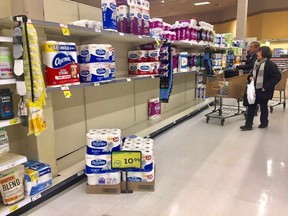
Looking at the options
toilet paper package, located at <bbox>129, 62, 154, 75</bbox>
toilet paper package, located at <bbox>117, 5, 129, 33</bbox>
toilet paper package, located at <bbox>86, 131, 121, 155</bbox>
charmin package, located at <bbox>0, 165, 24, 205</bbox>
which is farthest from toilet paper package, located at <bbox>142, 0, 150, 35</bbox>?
charmin package, located at <bbox>0, 165, 24, 205</bbox>

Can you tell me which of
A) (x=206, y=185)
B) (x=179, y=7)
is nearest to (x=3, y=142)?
(x=206, y=185)

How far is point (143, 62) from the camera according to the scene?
3553 millimetres

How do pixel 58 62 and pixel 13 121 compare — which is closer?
pixel 13 121

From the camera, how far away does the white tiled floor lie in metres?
2.11

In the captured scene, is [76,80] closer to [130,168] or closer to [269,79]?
[130,168]

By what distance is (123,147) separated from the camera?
2498 millimetres

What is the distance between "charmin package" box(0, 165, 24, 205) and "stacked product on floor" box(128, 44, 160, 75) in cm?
209

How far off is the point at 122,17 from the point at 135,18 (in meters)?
0.18

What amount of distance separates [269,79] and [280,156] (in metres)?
1.49

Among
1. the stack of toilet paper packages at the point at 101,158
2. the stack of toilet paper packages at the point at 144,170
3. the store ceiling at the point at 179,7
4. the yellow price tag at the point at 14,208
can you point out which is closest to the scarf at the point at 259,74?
the stack of toilet paper packages at the point at 144,170

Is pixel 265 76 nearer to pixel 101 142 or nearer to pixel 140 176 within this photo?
pixel 140 176

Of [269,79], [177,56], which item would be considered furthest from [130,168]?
[269,79]

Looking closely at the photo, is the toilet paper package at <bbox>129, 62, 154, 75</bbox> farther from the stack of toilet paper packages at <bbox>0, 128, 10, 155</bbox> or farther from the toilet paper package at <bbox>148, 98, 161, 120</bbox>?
the stack of toilet paper packages at <bbox>0, 128, 10, 155</bbox>

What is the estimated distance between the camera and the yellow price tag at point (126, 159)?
232 centimetres
